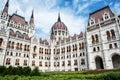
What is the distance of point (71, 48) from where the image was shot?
164ft

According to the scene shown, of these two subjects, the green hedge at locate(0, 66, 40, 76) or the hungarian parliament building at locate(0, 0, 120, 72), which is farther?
the hungarian parliament building at locate(0, 0, 120, 72)

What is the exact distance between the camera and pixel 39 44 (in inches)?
2128

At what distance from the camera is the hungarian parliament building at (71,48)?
119 ft

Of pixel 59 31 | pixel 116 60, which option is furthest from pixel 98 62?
pixel 59 31

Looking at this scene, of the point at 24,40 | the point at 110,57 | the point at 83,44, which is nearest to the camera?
the point at 110,57

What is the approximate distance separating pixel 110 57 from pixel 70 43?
20497 mm

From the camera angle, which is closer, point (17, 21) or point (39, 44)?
point (39, 44)

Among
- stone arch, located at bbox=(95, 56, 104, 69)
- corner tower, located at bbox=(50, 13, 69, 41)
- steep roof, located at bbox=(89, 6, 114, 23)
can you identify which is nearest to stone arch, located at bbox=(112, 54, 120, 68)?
stone arch, located at bbox=(95, 56, 104, 69)

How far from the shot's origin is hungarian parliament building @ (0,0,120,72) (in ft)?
119

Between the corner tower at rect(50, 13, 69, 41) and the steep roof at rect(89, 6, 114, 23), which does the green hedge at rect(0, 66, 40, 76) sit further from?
the corner tower at rect(50, 13, 69, 41)

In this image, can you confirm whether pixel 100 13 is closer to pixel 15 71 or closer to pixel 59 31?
pixel 59 31

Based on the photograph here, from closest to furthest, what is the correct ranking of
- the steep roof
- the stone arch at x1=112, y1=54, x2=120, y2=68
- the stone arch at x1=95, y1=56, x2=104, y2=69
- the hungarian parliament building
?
the stone arch at x1=112, y1=54, x2=120, y2=68 → the hungarian parliament building → the stone arch at x1=95, y1=56, x2=104, y2=69 → the steep roof

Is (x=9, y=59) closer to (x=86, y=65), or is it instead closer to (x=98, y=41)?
(x=86, y=65)

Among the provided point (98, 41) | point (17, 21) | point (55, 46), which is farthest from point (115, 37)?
point (17, 21)
